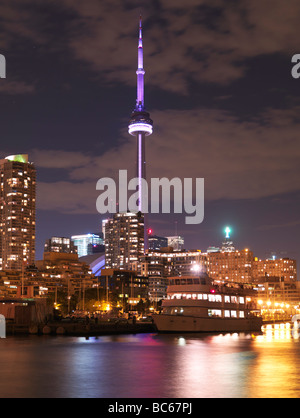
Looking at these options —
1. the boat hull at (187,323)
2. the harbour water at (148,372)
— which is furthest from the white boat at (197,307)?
the harbour water at (148,372)

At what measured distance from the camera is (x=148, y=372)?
43344 millimetres

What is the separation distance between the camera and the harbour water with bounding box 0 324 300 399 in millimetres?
33969

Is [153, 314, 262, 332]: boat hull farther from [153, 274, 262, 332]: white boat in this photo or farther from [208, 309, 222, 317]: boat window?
[208, 309, 222, 317]: boat window

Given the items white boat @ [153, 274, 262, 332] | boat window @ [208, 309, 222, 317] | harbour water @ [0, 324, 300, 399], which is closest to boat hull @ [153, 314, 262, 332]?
white boat @ [153, 274, 262, 332]

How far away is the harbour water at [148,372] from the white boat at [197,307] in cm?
2517

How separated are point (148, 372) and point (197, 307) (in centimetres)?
4964

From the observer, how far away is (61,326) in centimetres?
9381

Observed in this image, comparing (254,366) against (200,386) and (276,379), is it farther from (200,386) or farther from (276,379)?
(200,386)

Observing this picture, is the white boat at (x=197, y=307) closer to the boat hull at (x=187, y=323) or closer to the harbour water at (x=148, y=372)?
the boat hull at (x=187, y=323)

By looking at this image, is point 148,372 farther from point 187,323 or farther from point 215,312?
point 215,312

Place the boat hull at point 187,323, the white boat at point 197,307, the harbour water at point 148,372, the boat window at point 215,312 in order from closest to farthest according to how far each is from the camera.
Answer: the harbour water at point 148,372 < the boat hull at point 187,323 < the white boat at point 197,307 < the boat window at point 215,312

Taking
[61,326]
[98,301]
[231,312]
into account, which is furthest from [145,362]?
[98,301]

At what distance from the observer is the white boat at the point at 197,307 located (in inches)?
3607
